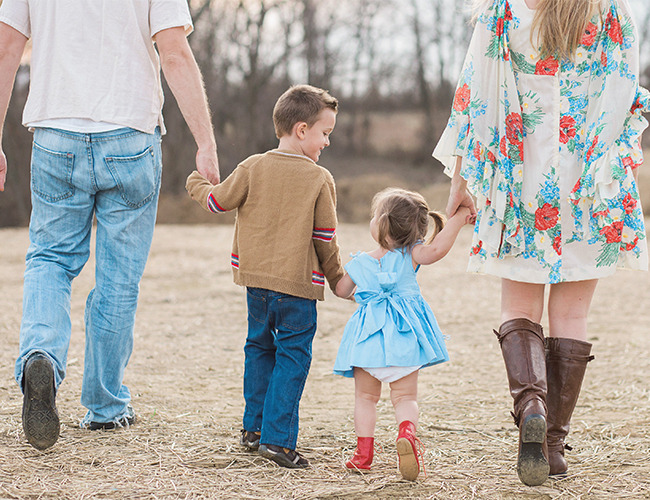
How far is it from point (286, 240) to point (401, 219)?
41 cm

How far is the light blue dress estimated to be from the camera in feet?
8.93

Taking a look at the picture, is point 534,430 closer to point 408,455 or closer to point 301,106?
point 408,455

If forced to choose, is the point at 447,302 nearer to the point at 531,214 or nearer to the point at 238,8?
the point at 531,214

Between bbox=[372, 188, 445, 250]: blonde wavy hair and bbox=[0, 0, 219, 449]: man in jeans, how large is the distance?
673 millimetres

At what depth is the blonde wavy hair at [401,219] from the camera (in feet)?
9.27

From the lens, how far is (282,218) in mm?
2859

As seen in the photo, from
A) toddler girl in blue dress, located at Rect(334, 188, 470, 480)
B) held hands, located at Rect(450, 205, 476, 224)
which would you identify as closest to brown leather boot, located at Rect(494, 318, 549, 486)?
A: toddler girl in blue dress, located at Rect(334, 188, 470, 480)

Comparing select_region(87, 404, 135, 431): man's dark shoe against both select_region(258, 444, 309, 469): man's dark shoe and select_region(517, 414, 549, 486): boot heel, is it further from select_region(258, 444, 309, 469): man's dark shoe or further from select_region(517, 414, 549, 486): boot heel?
select_region(517, 414, 549, 486): boot heel

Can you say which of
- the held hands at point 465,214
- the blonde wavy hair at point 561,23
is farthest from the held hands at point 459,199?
the blonde wavy hair at point 561,23

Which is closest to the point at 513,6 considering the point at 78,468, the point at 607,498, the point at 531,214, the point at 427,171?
the point at 531,214

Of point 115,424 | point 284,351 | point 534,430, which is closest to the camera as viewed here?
point 534,430

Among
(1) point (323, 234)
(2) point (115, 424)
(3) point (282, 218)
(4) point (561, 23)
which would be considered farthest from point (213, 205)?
(4) point (561, 23)

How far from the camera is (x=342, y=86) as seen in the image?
2552cm

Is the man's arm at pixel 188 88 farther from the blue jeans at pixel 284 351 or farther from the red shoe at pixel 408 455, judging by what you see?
the red shoe at pixel 408 455
